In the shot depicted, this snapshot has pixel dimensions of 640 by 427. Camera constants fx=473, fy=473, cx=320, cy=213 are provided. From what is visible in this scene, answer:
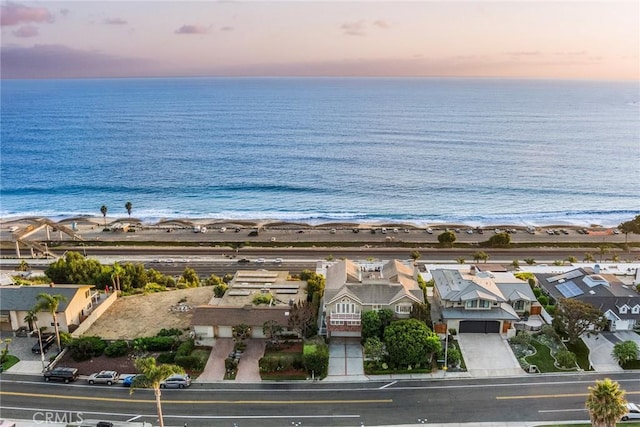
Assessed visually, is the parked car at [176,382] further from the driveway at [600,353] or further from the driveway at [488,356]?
the driveway at [600,353]

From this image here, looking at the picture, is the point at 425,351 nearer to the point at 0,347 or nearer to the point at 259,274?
the point at 259,274

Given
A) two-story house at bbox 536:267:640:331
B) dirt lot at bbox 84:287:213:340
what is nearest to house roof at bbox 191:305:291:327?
dirt lot at bbox 84:287:213:340

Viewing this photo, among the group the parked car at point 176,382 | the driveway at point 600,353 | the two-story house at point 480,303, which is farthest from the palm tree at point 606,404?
the parked car at point 176,382

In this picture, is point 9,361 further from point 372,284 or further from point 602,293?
point 602,293

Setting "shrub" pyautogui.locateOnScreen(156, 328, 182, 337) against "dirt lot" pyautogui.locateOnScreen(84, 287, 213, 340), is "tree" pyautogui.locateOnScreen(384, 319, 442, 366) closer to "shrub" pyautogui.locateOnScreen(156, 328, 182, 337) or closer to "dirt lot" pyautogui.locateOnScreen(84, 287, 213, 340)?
"shrub" pyautogui.locateOnScreen(156, 328, 182, 337)

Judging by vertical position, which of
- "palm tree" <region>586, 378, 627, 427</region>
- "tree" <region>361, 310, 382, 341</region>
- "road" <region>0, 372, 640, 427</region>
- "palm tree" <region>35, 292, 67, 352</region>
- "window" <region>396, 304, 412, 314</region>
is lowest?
"road" <region>0, 372, 640, 427</region>
